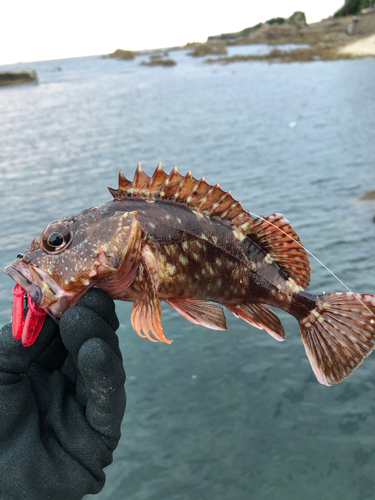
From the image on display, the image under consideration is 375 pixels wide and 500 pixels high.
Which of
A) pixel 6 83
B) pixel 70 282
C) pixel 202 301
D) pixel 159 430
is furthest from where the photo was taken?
pixel 6 83

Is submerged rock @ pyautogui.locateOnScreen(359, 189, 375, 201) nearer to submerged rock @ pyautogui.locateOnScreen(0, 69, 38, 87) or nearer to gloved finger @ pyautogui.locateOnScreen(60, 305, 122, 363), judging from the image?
gloved finger @ pyautogui.locateOnScreen(60, 305, 122, 363)

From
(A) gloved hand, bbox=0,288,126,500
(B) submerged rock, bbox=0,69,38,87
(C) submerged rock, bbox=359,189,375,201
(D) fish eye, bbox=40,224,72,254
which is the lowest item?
(B) submerged rock, bbox=0,69,38,87

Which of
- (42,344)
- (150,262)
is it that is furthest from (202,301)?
(42,344)

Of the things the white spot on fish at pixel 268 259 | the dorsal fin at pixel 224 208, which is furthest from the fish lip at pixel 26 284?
the white spot on fish at pixel 268 259

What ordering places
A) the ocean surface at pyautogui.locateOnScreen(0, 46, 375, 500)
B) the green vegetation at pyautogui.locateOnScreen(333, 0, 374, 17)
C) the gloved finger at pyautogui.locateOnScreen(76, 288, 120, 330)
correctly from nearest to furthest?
the gloved finger at pyautogui.locateOnScreen(76, 288, 120, 330)
the ocean surface at pyautogui.locateOnScreen(0, 46, 375, 500)
the green vegetation at pyautogui.locateOnScreen(333, 0, 374, 17)

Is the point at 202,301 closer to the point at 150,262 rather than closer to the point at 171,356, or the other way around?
the point at 150,262

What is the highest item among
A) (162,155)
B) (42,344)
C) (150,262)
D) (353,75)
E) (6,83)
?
(150,262)

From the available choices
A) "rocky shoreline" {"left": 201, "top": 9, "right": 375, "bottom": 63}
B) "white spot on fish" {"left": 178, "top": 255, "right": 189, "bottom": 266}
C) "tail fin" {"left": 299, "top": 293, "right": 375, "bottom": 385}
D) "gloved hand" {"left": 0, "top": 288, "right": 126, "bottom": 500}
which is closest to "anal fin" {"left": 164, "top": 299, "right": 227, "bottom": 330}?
"white spot on fish" {"left": 178, "top": 255, "right": 189, "bottom": 266}
